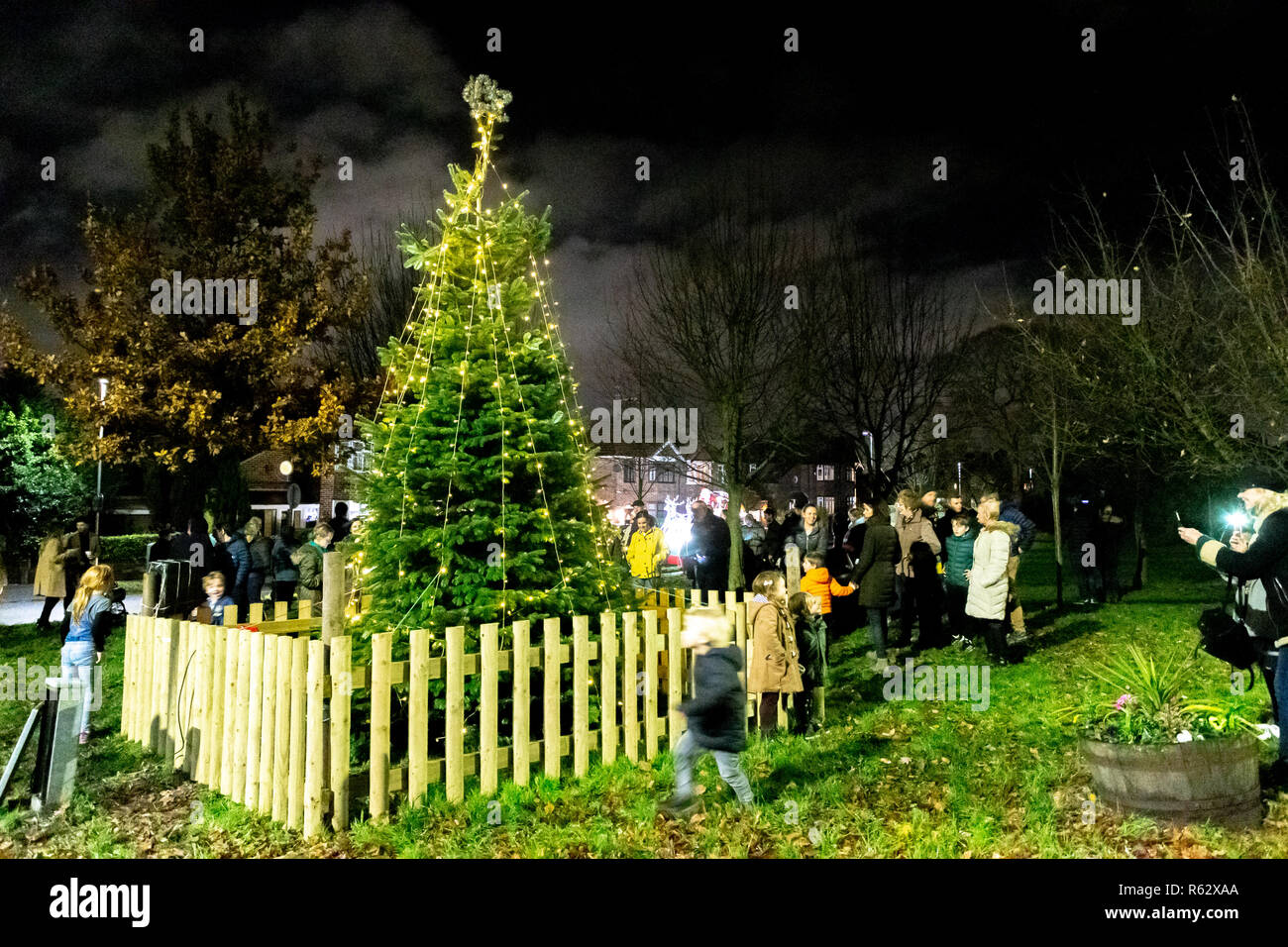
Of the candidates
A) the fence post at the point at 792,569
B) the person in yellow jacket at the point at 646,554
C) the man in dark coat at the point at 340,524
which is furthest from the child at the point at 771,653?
the man in dark coat at the point at 340,524

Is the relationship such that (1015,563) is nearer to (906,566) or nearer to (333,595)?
(906,566)

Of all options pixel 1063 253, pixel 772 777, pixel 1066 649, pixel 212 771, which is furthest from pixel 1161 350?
pixel 212 771

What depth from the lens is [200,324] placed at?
23453 millimetres

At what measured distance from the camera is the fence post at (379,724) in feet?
18.1

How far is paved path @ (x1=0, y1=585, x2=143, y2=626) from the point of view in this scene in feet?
48.1

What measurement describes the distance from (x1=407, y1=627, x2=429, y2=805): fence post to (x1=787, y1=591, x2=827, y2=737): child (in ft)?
10.6

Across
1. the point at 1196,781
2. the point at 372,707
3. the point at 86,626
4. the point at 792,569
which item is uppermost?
the point at 792,569

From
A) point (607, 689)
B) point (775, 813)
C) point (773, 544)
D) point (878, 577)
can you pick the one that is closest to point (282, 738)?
point (607, 689)

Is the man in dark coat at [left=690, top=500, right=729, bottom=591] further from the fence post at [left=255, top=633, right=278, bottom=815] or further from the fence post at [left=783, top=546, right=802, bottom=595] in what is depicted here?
the fence post at [left=255, top=633, right=278, bottom=815]

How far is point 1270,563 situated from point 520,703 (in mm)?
4890

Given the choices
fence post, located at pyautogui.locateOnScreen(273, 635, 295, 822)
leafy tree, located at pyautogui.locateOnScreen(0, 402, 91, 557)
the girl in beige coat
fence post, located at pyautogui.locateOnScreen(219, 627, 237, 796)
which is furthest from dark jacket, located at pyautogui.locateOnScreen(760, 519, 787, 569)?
leafy tree, located at pyautogui.locateOnScreen(0, 402, 91, 557)

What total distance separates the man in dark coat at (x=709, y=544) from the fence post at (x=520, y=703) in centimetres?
787
